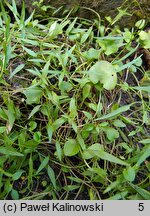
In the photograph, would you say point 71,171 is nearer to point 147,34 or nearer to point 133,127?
point 133,127

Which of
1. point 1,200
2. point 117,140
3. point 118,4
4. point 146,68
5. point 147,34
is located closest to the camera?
point 1,200

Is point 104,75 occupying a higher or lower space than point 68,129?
higher

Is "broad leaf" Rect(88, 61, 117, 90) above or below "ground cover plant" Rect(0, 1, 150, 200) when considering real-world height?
above

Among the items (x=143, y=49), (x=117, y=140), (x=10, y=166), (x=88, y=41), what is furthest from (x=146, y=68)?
(x=10, y=166)

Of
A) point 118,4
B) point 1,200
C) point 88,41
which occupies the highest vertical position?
Result: point 118,4

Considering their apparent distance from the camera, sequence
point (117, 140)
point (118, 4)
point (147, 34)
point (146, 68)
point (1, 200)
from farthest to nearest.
→ point (118, 4) < point (146, 68) < point (147, 34) < point (117, 140) < point (1, 200)

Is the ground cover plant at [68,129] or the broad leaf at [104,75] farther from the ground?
the broad leaf at [104,75]

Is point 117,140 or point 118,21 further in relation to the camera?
point 118,21

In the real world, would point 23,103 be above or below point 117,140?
above
